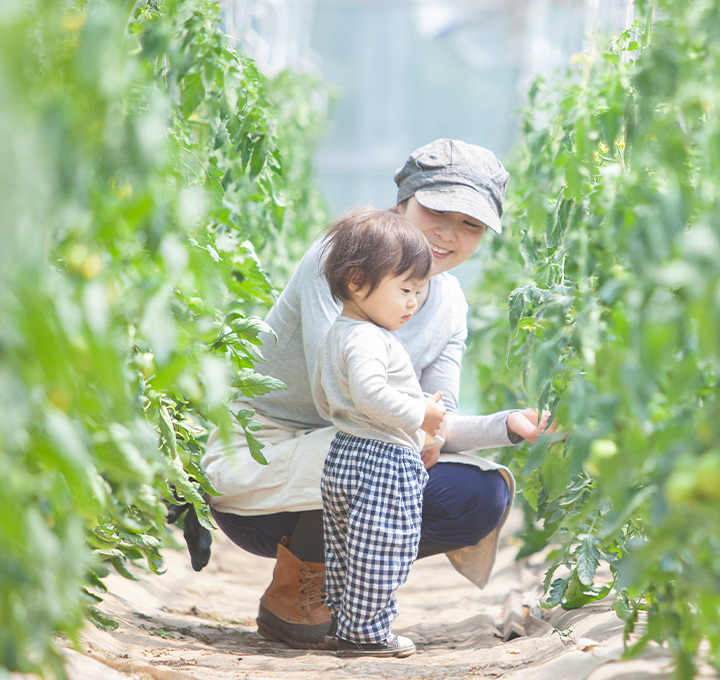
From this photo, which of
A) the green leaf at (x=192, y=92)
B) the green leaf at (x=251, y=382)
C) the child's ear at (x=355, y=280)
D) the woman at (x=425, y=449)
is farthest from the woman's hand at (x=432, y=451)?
the green leaf at (x=192, y=92)

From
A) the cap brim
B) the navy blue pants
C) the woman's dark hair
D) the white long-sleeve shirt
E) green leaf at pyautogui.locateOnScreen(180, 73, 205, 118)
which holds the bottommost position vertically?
the navy blue pants

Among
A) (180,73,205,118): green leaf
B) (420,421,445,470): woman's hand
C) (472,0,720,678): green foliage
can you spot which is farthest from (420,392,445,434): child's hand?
(180,73,205,118): green leaf

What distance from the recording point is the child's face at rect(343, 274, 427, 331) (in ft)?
5.56

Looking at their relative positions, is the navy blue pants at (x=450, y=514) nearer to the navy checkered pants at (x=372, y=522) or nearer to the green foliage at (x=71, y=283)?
the navy checkered pants at (x=372, y=522)

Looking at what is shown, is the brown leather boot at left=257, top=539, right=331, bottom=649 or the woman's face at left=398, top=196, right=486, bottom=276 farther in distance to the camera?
the woman's face at left=398, top=196, right=486, bottom=276

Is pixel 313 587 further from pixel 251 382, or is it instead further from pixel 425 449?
pixel 251 382

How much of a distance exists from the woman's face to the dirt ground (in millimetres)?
858

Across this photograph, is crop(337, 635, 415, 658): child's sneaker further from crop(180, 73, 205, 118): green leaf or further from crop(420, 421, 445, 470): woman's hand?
crop(180, 73, 205, 118): green leaf

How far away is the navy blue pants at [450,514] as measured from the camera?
1913 mm

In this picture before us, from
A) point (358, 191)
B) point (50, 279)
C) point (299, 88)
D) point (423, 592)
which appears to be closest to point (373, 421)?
point (50, 279)

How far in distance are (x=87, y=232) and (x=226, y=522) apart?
4.29 feet

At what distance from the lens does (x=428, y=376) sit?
82.6 inches

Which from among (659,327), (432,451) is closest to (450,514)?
(432,451)

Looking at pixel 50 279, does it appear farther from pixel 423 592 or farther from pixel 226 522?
pixel 423 592
